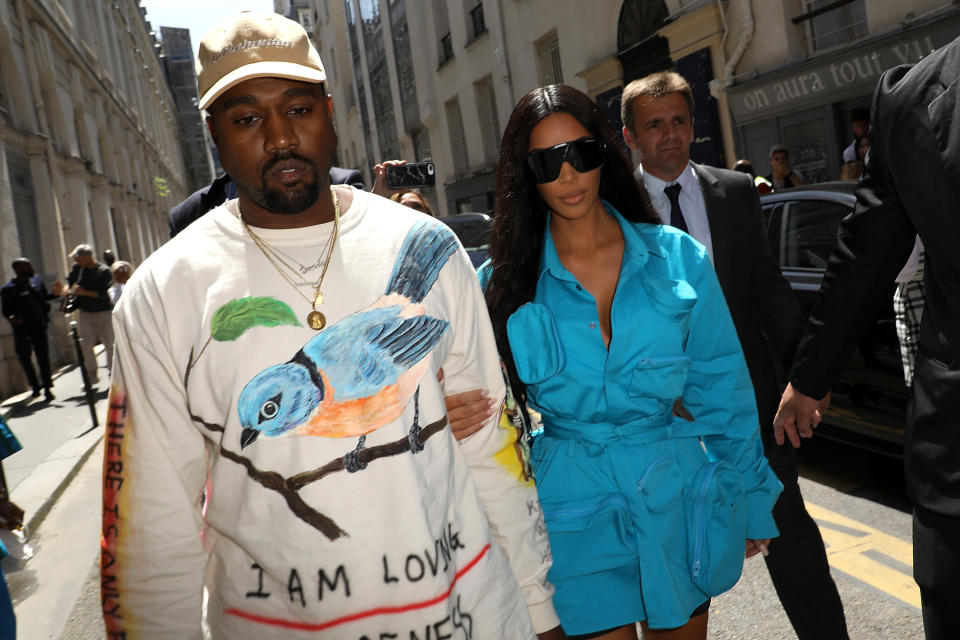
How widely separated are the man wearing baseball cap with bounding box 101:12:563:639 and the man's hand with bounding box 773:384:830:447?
1.11 metres

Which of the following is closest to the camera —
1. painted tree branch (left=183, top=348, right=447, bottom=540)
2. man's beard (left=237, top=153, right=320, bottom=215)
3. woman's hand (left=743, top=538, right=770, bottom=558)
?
painted tree branch (left=183, top=348, right=447, bottom=540)

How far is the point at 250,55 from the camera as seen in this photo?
1600 mm

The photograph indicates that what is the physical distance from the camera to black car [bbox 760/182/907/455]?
438 cm

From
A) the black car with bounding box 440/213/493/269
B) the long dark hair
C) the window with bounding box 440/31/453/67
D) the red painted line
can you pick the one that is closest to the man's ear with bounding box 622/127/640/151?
the long dark hair

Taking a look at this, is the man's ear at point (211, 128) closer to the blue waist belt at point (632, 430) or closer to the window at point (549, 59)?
the blue waist belt at point (632, 430)

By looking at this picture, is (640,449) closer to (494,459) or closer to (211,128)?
(494,459)

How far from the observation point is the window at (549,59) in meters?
19.1

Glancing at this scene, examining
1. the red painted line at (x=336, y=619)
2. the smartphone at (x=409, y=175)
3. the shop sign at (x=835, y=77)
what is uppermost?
the shop sign at (x=835, y=77)

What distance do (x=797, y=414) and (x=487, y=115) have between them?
21.9 metres

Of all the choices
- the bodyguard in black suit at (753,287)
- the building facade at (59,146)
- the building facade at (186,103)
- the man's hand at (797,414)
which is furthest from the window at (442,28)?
the building facade at (186,103)

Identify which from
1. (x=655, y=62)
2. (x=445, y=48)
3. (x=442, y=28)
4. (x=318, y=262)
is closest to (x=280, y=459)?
(x=318, y=262)

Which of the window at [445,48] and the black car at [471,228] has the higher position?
the window at [445,48]

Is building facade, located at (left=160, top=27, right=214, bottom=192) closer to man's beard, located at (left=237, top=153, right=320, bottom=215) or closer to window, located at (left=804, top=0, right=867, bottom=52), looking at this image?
window, located at (left=804, top=0, right=867, bottom=52)

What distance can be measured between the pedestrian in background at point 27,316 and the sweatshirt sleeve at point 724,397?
11.0 m
